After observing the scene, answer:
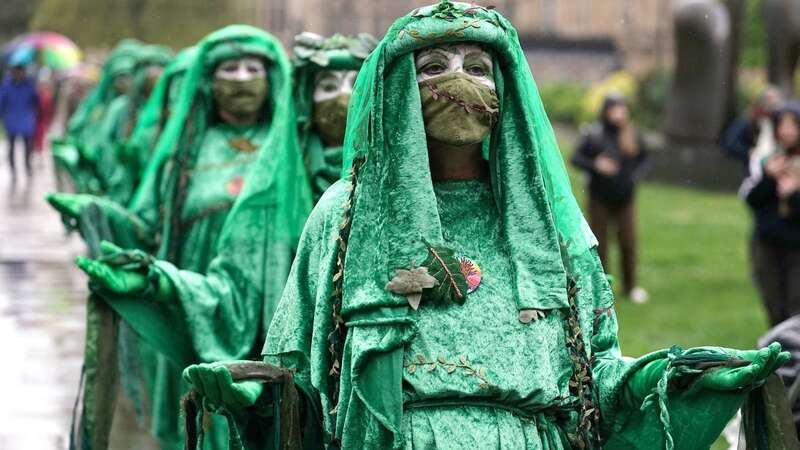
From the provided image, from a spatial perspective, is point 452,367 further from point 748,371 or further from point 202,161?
point 202,161

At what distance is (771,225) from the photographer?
10.3 meters

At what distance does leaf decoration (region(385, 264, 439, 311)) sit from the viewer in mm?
4141

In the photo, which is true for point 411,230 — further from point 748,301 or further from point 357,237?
point 748,301

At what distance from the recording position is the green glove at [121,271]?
588cm

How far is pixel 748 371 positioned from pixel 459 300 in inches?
25.5

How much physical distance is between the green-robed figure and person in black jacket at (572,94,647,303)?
923cm

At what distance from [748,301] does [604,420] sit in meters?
10.3

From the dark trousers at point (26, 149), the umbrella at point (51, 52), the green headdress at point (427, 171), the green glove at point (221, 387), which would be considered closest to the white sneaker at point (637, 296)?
the green headdress at point (427, 171)

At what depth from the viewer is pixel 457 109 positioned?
166 inches

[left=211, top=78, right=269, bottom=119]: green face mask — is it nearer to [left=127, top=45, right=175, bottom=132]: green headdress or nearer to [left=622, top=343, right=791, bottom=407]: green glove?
[left=622, top=343, right=791, bottom=407]: green glove

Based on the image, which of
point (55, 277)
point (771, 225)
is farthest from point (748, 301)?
point (55, 277)

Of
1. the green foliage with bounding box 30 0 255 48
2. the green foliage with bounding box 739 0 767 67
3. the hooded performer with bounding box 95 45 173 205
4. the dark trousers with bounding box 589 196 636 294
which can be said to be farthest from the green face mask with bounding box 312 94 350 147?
the green foliage with bounding box 739 0 767 67

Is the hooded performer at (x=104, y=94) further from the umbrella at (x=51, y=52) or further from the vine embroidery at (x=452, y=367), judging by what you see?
the umbrella at (x=51, y=52)

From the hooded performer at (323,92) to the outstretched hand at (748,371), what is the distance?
3.00 metres
